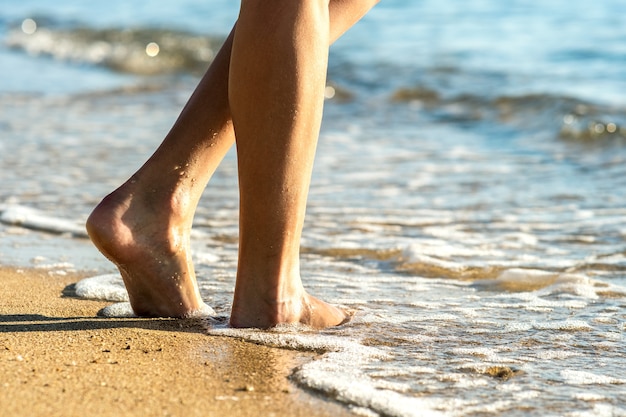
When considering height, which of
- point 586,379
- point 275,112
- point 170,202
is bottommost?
point 586,379

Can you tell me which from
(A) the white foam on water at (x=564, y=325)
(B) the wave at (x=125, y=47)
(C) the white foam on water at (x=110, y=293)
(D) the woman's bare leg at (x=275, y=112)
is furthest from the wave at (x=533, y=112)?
(D) the woman's bare leg at (x=275, y=112)

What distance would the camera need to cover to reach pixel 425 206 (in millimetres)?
3834

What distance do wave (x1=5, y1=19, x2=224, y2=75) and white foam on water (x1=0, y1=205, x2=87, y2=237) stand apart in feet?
20.5

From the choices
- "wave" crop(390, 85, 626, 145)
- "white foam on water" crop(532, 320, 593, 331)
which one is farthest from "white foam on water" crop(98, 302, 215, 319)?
"wave" crop(390, 85, 626, 145)

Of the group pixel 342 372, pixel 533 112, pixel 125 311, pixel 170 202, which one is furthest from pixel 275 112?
pixel 533 112

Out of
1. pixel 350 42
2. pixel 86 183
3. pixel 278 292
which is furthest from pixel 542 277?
pixel 350 42

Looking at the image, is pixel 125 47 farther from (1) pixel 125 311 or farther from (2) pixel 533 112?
(1) pixel 125 311

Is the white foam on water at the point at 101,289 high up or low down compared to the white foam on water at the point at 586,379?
up

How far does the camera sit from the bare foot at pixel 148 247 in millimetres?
2131

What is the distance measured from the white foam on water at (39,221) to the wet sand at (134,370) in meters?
0.99

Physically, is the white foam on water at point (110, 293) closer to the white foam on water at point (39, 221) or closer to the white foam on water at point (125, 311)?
the white foam on water at point (125, 311)

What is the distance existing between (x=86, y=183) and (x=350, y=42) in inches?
269

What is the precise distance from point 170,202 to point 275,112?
0.38m

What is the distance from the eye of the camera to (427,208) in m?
3.80
